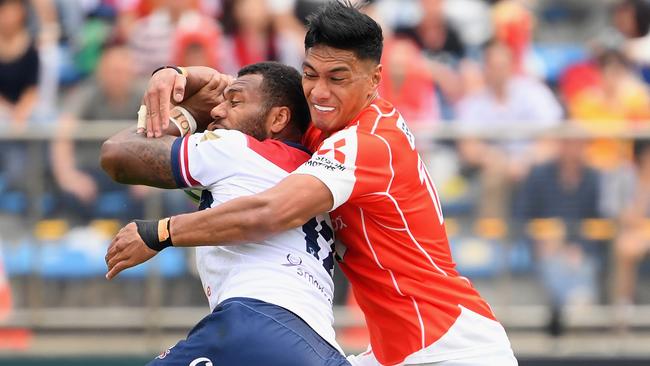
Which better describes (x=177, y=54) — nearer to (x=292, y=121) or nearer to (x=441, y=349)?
(x=292, y=121)

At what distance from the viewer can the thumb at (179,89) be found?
18.7 ft

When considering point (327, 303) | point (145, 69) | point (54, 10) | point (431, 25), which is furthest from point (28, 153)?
point (327, 303)

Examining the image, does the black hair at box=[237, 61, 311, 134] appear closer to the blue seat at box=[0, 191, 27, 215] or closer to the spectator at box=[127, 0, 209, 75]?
the blue seat at box=[0, 191, 27, 215]

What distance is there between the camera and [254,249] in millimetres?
5359

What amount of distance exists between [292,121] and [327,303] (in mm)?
888

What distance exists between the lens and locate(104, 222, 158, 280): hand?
5184mm

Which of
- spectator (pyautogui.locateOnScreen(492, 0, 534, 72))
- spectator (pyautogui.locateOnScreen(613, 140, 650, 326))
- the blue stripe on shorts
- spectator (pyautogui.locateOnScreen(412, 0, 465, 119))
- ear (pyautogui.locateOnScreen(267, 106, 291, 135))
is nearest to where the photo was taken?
the blue stripe on shorts

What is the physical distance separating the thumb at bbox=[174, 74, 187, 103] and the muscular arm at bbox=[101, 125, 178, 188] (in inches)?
10.5

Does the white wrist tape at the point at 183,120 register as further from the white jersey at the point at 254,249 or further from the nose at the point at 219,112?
the white jersey at the point at 254,249

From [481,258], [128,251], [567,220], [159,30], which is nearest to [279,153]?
[128,251]

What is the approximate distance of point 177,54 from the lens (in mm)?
10453

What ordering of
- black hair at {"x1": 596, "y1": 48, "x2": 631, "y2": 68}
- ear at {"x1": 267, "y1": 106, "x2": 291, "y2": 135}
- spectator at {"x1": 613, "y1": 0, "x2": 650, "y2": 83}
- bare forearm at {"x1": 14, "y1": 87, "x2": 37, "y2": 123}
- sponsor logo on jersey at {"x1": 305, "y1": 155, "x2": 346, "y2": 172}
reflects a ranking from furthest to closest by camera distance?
spectator at {"x1": 613, "y1": 0, "x2": 650, "y2": 83} < black hair at {"x1": 596, "y1": 48, "x2": 631, "y2": 68} < bare forearm at {"x1": 14, "y1": 87, "x2": 37, "y2": 123} < ear at {"x1": 267, "y1": 106, "x2": 291, "y2": 135} < sponsor logo on jersey at {"x1": 305, "y1": 155, "x2": 346, "y2": 172}

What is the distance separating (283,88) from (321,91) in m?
0.33

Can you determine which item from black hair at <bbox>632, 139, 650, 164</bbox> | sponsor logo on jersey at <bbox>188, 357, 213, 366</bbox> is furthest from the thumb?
black hair at <bbox>632, 139, 650, 164</bbox>
